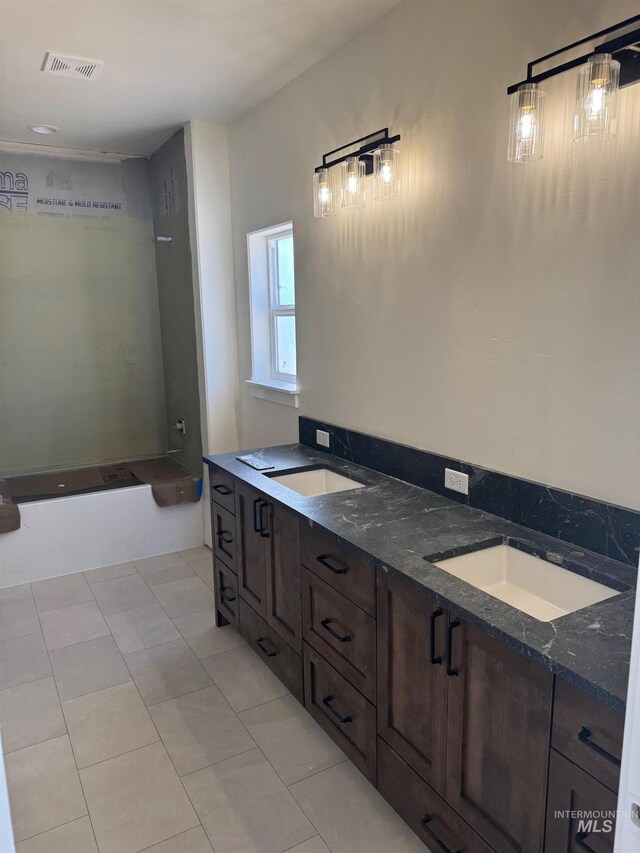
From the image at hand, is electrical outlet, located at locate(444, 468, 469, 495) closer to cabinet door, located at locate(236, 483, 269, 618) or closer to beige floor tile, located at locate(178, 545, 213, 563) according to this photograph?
cabinet door, located at locate(236, 483, 269, 618)

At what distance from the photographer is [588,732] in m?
1.21

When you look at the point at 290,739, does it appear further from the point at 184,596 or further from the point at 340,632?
the point at 184,596

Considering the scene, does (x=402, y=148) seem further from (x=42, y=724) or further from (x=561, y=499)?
(x=42, y=724)

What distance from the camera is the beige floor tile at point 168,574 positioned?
12.4ft

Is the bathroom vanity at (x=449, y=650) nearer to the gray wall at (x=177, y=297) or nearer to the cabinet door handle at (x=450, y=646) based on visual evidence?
the cabinet door handle at (x=450, y=646)

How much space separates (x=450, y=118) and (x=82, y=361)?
337 cm

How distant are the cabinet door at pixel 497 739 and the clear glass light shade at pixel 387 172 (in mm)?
1632

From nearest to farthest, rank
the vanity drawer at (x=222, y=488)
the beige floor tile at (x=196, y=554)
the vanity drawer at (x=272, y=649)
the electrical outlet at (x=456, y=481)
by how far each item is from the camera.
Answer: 1. the electrical outlet at (x=456, y=481)
2. the vanity drawer at (x=272, y=649)
3. the vanity drawer at (x=222, y=488)
4. the beige floor tile at (x=196, y=554)

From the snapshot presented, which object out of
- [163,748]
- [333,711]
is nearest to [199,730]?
[163,748]

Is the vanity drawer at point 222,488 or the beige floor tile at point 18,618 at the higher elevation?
the vanity drawer at point 222,488

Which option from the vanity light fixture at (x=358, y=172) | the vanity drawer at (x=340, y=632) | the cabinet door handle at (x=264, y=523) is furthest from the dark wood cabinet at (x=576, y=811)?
the vanity light fixture at (x=358, y=172)

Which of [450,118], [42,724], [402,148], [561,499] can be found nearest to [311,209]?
[402,148]

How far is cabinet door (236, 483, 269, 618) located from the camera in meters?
2.54

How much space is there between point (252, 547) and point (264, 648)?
17.6 inches
